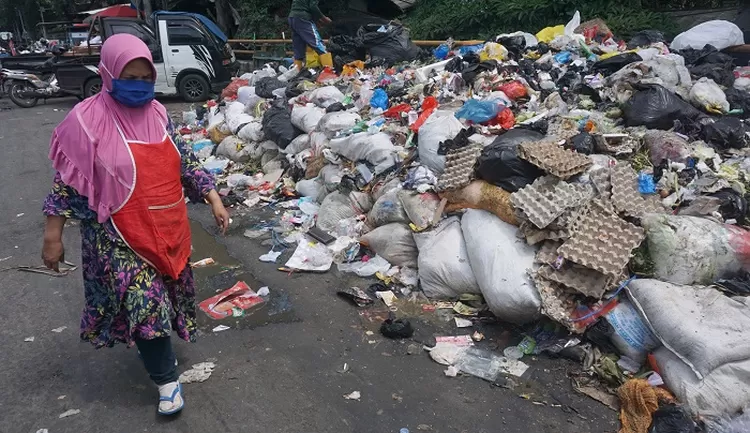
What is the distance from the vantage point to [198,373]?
98.9 inches

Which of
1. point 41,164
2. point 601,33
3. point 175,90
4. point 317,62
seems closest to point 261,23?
point 175,90

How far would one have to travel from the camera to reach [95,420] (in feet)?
7.25

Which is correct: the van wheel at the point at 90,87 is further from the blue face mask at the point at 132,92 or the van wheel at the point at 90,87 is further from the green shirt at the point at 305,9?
the blue face mask at the point at 132,92

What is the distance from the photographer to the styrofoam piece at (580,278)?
2.59 metres

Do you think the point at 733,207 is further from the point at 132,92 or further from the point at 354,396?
the point at 132,92

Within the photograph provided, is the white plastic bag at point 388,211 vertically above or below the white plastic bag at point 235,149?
above

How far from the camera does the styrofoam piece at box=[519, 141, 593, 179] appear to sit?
3.00 metres

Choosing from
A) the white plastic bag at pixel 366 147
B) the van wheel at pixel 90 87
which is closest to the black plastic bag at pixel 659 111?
the white plastic bag at pixel 366 147

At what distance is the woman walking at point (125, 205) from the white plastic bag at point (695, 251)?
2.27 meters

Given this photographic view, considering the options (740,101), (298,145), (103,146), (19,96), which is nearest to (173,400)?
(103,146)

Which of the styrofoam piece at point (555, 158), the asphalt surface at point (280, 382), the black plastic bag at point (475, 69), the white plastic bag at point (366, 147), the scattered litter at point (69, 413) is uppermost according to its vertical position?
the black plastic bag at point (475, 69)

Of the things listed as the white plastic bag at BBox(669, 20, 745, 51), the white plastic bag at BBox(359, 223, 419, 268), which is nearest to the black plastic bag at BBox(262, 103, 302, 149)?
the white plastic bag at BBox(359, 223, 419, 268)

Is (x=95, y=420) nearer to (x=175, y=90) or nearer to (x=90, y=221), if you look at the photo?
(x=90, y=221)

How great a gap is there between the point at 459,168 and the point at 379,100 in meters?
2.05
